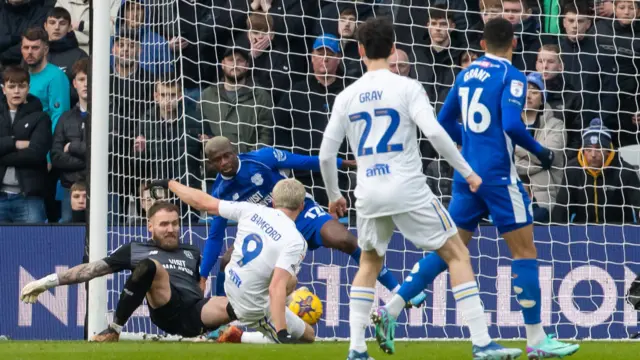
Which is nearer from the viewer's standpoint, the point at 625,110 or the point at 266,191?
the point at 266,191

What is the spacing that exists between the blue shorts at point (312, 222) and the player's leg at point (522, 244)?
9.59ft

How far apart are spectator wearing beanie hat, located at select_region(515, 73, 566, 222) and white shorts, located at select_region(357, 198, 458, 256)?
4685 millimetres

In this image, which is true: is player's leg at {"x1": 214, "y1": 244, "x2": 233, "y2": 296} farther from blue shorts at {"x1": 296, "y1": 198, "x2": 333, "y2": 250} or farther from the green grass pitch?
the green grass pitch

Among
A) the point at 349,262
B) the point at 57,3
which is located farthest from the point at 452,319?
the point at 57,3

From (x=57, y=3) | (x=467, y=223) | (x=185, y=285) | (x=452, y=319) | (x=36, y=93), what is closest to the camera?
(x=467, y=223)

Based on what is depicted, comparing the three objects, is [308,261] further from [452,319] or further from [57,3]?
[57,3]

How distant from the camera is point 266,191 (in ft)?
35.0

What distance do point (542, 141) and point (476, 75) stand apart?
4.24 meters

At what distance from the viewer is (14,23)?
14.2m

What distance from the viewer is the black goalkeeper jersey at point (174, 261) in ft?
32.9

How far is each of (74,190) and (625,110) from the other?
5280mm

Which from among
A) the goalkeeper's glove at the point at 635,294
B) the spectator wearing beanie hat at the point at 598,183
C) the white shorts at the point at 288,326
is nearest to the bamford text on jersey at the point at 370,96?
the white shorts at the point at 288,326

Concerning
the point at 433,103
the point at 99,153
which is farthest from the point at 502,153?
the point at 433,103

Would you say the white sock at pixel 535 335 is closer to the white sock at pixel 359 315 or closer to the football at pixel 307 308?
the white sock at pixel 359 315
